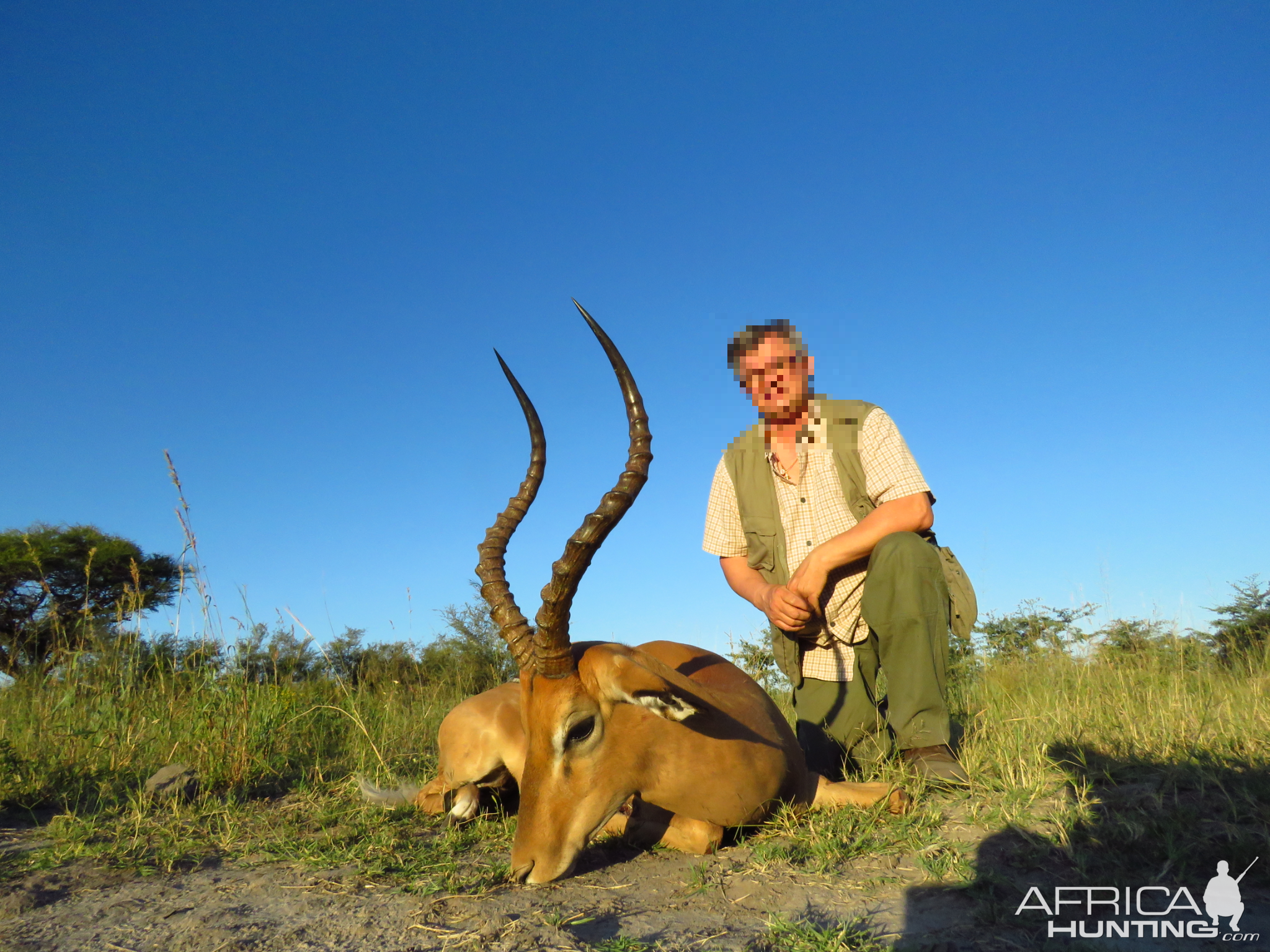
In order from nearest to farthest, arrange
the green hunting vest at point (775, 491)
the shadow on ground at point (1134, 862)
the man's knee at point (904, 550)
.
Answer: the shadow on ground at point (1134, 862)
the man's knee at point (904, 550)
the green hunting vest at point (775, 491)

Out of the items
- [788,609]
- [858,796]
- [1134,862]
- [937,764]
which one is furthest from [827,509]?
[1134,862]

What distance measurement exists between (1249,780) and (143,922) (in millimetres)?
4089

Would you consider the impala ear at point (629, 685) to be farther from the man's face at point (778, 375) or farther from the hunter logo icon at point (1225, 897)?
the man's face at point (778, 375)

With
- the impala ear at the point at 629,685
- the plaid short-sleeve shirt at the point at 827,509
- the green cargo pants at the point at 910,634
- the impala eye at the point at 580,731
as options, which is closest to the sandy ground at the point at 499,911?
the impala eye at the point at 580,731

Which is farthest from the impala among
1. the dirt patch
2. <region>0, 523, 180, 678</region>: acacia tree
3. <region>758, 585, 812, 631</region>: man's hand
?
<region>0, 523, 180, 678</region>: acacia tree

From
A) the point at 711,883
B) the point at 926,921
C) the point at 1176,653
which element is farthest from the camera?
the point at 1176,653

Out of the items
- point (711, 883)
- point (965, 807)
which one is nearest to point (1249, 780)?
point (965, 807)

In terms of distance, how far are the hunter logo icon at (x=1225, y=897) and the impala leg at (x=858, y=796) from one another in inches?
48.3

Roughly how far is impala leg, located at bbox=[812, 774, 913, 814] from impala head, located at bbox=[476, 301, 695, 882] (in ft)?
3.22

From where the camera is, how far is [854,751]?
4.88m

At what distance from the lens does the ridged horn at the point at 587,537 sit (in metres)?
3.16

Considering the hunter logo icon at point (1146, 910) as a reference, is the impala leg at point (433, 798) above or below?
above

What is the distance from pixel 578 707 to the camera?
3148 mm

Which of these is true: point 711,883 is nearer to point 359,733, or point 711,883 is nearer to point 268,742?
point 268,742
